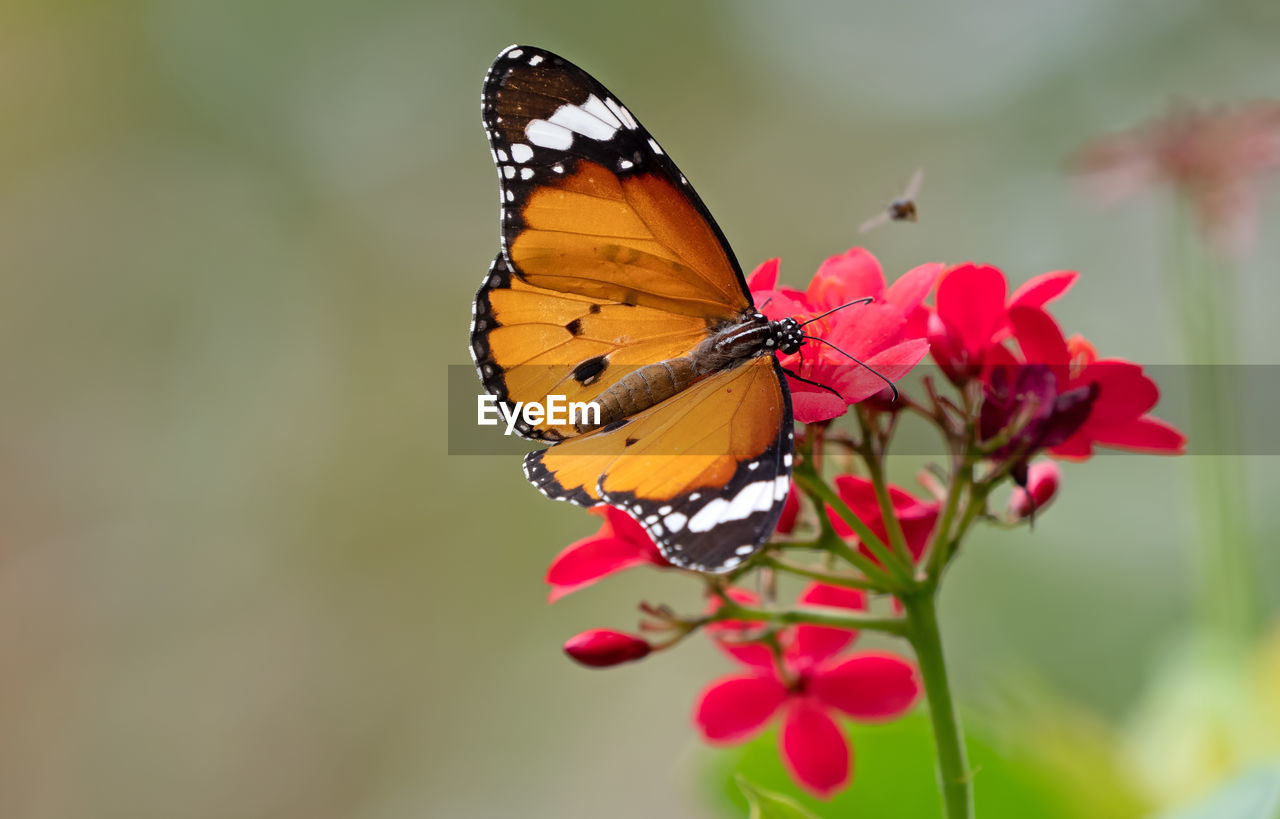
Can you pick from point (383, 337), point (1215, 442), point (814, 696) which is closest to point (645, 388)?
point (814, 696)

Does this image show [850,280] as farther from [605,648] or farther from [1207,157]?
[1207,157]

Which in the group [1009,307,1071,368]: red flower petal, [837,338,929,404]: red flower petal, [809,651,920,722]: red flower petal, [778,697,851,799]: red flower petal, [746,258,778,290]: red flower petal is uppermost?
[746,258,778,290]: red flower petal

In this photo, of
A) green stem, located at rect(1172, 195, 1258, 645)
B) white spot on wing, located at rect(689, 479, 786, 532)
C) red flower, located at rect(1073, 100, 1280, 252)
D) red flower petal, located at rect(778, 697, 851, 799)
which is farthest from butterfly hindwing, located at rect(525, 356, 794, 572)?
red flower, located at rect(1073, 100, 1280, 252)

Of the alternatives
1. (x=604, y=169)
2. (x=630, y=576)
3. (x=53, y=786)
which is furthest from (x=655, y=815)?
(x=604, y=169)

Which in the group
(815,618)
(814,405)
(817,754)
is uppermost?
(814,405)

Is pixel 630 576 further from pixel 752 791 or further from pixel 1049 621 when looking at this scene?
pixel 752 791

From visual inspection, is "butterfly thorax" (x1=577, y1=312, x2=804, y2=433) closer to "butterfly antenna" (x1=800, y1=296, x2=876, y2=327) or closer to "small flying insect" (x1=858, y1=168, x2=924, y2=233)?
"butterfly antenna" (x1=800, y1=296, x2=876, y2=327)
